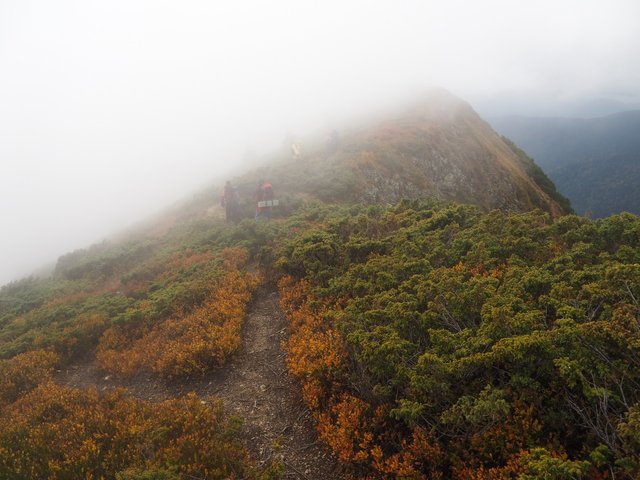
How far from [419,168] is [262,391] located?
3210 centimetres

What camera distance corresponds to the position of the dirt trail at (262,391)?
665cm

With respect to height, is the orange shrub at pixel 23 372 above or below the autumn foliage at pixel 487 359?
above

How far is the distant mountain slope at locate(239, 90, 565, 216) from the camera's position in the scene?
29.4 metres

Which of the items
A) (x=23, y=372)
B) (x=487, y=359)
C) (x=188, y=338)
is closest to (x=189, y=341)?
(x=188, y=338)

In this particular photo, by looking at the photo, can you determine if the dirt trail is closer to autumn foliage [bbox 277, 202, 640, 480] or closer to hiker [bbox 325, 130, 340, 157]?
autumn foliage [bbox 277, 202, 640, 480]

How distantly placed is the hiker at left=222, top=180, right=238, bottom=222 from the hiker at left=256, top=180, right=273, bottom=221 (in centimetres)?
145

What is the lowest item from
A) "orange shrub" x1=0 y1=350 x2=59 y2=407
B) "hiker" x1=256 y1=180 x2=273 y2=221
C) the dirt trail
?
the dirt trail

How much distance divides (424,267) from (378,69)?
9921cm

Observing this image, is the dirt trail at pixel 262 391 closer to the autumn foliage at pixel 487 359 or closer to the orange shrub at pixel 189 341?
the orange shrub at pixel 189 341

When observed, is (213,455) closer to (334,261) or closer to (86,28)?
(334,261)

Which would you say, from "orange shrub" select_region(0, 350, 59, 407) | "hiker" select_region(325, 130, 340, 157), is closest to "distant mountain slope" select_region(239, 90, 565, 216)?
"hiker" select_region(325, 130, 340, 157)

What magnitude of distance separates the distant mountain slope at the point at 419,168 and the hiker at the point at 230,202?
14.3ft

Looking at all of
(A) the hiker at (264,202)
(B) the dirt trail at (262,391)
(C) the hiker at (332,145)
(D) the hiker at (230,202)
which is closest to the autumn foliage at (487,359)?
(B) the dirt trail at (262,391)

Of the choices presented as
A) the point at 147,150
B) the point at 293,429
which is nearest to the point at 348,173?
the point at 293,429
